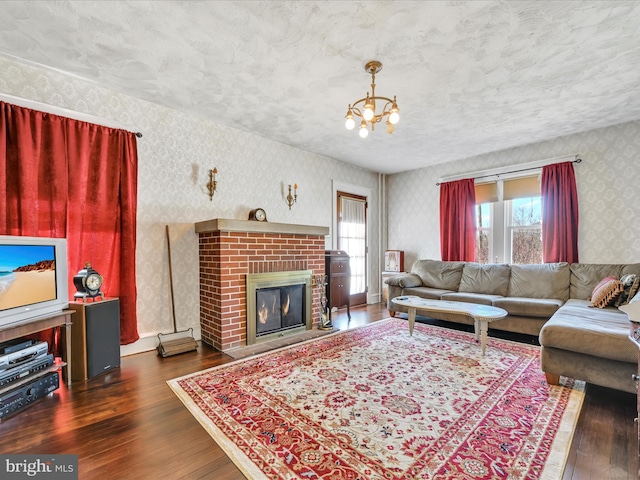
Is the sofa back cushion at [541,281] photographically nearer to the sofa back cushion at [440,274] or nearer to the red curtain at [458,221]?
the sofa back cushion at [440,274]

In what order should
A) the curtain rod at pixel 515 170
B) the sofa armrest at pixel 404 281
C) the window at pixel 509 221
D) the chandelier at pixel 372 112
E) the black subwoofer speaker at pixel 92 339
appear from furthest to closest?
1. the sofa armrest at pixel 404 281
2. the window at pixel 509 221
3. the curtain rod at pixel 515 170
4. the black subwoofer speaker at pixel 92 339
5. the chandelier at pixel 372 112

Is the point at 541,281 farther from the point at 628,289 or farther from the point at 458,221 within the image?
the point at 458,221

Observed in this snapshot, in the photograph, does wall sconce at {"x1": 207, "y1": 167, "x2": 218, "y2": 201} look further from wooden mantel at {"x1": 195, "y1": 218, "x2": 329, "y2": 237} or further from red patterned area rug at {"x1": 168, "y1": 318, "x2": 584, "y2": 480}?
red patterned area rug at {"x1": 168, "y1": 318, "x2": 584, "y2": 480}

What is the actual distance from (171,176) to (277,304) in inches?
75.3

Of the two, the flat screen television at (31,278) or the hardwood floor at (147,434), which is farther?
the flat screen television at (31,278)

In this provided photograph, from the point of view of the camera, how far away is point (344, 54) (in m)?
2.30

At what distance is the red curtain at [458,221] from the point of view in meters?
4.86

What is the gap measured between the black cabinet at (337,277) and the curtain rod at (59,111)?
2918 mm

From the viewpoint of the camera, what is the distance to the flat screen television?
6.63 ft

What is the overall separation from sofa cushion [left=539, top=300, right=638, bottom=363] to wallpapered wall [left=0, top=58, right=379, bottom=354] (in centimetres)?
337

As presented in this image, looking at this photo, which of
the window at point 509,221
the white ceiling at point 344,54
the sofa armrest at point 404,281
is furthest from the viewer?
the sofa armrest at point 404,281

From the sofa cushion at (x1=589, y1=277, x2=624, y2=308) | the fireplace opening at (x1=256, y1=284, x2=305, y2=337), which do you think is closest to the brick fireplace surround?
the fireplace opening at (x1=256, y1=284, x2=305, y2=337)

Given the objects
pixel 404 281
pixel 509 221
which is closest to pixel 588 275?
pixel 509 221

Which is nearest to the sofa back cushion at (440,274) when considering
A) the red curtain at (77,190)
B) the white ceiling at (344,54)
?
the white ceiling at (344,54)
